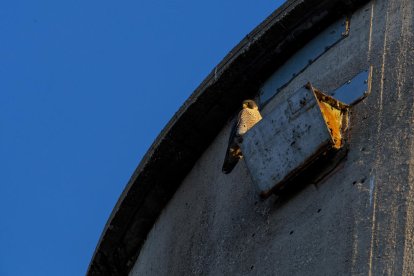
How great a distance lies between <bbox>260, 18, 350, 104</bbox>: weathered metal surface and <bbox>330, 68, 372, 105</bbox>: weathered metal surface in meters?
0.50

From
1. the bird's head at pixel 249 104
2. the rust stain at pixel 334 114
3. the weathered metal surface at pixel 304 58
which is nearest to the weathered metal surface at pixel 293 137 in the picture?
the rust stain at pixel 334 114

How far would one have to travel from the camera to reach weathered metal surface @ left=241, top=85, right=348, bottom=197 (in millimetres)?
6957

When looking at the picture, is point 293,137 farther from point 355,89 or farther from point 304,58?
point 304,58

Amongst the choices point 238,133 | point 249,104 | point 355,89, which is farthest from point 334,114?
point 249,104

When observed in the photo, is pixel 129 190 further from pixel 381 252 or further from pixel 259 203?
pixel 381 252

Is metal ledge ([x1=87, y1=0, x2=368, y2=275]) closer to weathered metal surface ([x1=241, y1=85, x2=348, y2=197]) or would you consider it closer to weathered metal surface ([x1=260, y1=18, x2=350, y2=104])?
weathered metal surface ([x1=260, y1=18, x2=350, y2=104])

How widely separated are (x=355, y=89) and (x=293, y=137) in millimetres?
489

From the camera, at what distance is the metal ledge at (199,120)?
8.06 meters

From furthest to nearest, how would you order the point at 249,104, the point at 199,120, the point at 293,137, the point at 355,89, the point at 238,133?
the point at 199,120, the point at 249,104, the point at 238,133, the point at 355,89, the point at 293,137

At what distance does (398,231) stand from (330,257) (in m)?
0.39

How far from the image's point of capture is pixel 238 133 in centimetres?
761

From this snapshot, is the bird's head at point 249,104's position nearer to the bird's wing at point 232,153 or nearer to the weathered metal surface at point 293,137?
the bird's wing at point 232,153

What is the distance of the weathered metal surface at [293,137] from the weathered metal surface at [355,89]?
0.09 metres

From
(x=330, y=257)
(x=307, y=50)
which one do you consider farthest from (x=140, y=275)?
(x=330, y=257)
